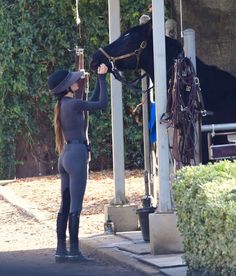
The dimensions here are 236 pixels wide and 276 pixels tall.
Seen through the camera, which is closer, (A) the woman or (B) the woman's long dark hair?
(A) the woman

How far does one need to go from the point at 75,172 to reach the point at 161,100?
3.59ft

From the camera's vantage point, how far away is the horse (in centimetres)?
1008

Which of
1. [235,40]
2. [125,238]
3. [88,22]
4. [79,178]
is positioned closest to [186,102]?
[79,178]

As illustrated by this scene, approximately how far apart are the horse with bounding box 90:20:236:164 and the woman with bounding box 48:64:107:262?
57 cm

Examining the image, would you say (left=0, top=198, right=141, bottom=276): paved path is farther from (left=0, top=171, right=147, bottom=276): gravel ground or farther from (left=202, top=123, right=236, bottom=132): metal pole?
(left=202, top=123, right=236, bottom=132): metal pole

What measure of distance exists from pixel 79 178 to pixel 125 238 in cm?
162

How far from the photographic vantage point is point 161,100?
930 cm


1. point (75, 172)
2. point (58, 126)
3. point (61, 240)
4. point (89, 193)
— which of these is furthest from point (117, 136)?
point (89, 193)

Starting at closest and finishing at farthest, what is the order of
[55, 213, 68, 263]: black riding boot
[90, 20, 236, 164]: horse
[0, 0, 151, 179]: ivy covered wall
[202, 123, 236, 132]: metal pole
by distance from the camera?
[202, 123, 236, 132]: metal pole
[55, 213, 68, 263]: black riding boot
[90, 20, 236, 164]: horse
[0, 0, 151, 179]: ivy covered wall

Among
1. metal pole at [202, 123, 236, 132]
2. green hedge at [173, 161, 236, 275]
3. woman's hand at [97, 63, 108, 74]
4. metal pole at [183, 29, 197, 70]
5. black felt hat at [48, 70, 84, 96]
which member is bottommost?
green hedge at [173, 161, 236, 275]

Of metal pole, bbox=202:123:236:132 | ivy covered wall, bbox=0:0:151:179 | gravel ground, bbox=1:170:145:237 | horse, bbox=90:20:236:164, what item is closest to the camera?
metal pole, bbox=202:123:236:132

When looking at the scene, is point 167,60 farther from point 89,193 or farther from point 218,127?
point 89,193

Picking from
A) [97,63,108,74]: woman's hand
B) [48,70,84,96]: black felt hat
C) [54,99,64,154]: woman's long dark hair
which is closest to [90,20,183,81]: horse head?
[97,63,108,74]: woman's hand

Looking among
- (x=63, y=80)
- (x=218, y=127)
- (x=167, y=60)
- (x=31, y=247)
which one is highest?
(x=167, y=60)
